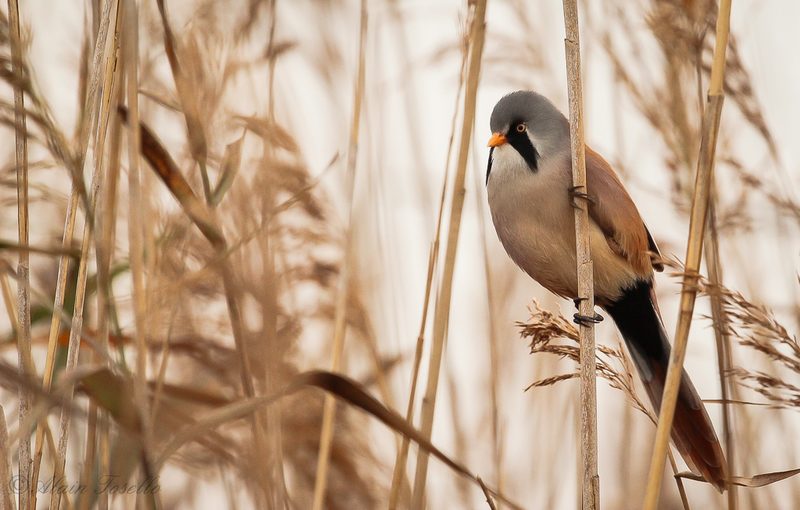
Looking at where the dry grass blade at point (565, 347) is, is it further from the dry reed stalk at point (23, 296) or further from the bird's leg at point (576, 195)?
the dry reed stalk at point (23, 296)

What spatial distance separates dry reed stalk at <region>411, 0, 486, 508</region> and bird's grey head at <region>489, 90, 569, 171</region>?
484 millimetres

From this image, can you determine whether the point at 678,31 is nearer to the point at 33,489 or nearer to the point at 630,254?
the point at 630,254

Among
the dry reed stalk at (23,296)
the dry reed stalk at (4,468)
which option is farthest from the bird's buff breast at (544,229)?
the dry reed stalk at (4,468)

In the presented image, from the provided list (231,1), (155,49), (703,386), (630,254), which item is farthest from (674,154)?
(155,49)

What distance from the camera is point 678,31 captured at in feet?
6.69

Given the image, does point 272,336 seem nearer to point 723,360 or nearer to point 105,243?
point 105,243

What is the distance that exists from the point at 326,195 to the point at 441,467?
910 millimetres

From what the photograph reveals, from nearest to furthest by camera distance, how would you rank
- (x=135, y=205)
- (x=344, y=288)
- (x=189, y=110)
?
(x=135, y=205), (x=189, y=110), (x=344, y=288)

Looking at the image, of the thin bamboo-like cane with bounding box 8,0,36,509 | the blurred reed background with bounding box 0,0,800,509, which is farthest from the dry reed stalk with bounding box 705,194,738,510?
the thin bamboo-like cane with bounding box 8,0,36,509

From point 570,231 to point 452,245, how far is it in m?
0.46

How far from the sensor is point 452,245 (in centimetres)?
163

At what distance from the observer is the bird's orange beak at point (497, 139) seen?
2083mm

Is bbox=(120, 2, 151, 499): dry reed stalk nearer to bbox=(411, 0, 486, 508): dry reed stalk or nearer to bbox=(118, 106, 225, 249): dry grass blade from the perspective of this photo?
bbox=(118, 106, 225, 249): dry grass blade

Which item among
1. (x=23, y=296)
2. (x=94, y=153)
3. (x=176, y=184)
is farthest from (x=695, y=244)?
(x=23, y=296)
